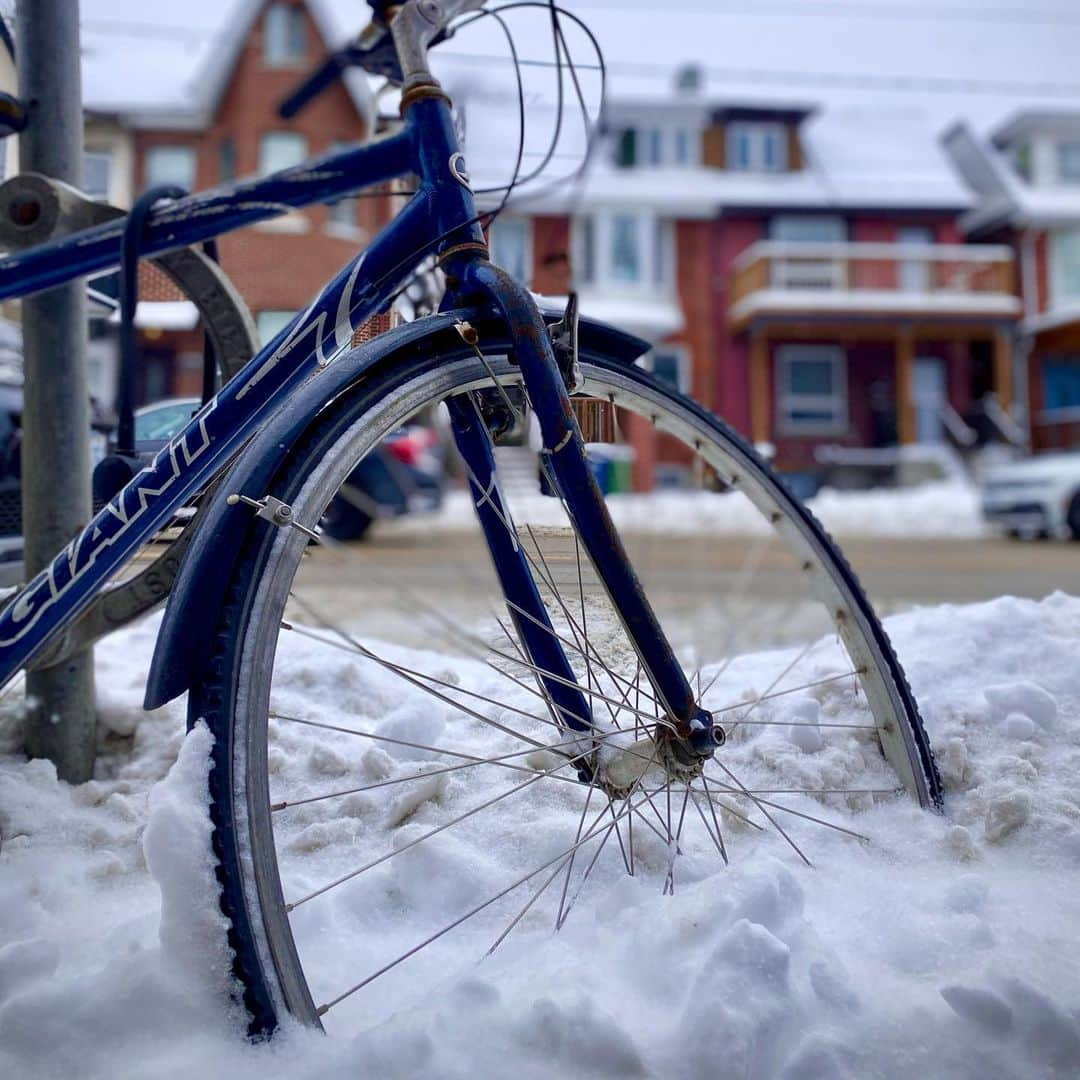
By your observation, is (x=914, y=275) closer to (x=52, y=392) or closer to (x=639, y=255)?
(x=639, y=255)

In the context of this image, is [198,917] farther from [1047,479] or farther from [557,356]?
[1047,479]

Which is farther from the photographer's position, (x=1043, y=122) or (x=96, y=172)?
(x=1043, y=122)

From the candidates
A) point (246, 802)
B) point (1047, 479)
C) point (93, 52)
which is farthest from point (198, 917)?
point (1047, 479)

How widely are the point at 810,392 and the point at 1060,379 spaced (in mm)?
6165

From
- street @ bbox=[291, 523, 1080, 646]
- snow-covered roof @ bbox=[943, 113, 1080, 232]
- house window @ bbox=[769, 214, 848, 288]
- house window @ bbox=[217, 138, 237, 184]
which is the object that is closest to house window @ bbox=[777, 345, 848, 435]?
house window @ bbox=[769, 214, 848, 288]

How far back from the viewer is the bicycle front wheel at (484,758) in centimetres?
112

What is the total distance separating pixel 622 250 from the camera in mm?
20922

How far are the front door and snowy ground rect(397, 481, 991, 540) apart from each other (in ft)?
19.6

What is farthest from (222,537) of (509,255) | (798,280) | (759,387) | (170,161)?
(798,280)

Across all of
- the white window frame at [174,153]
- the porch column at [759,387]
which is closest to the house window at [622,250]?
the porch column at [759,387]

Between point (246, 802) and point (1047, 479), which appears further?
point (1047, 479)

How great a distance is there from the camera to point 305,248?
2191mm

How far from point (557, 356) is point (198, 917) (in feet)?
2.84

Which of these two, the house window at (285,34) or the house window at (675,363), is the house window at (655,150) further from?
the house window at (285,34)
